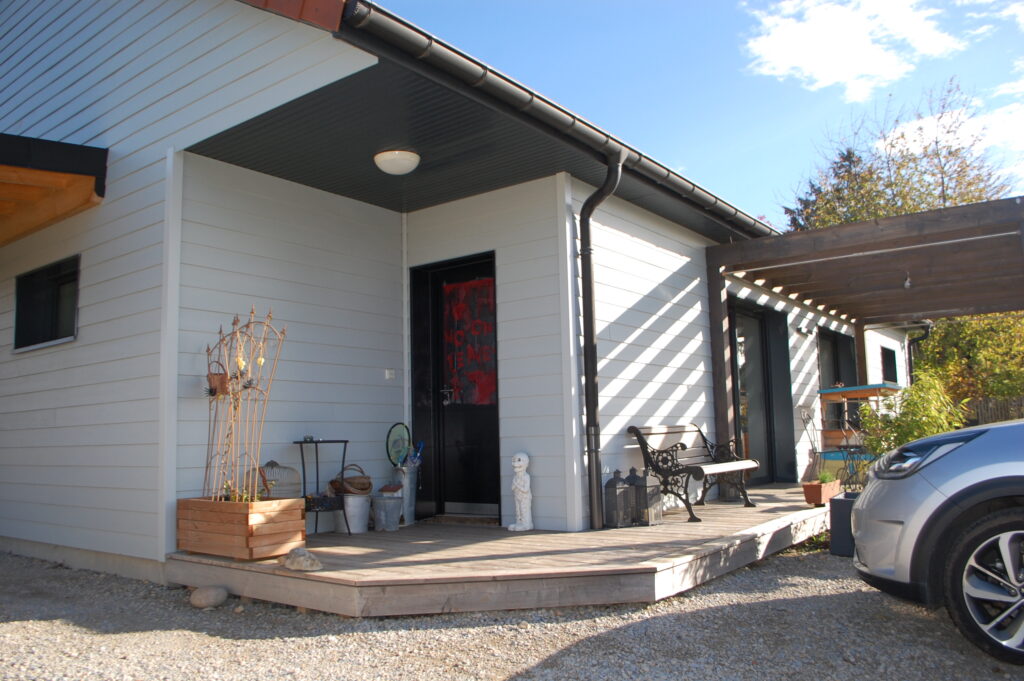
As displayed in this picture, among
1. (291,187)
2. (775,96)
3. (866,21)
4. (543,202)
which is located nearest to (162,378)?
(291,187)

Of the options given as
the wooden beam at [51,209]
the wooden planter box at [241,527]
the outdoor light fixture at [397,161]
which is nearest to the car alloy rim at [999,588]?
the wooden planter box at [241,527]

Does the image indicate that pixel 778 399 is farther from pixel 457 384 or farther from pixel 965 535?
pixel 965 535

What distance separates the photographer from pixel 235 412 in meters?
4.86

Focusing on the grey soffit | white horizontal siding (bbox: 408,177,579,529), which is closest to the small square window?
the grey soffit

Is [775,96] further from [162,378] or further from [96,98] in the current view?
[162,378]

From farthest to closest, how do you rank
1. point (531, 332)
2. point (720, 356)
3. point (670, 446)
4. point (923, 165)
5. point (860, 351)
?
point (923, 165)
point (860, 351)
point (720, 356)
point (670, 446)
point (531, 332)

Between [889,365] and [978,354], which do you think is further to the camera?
[978,354]

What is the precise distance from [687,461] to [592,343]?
217 centimetres

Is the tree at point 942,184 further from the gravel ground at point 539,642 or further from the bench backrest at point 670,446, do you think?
the gravel ground at point 539,642

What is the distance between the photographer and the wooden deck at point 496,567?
12.5 feet

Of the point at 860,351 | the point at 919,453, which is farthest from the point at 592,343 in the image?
the point at 860,351

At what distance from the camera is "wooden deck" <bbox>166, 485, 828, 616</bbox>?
12.5ft

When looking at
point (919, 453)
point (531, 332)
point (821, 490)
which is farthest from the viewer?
point (821, 490)

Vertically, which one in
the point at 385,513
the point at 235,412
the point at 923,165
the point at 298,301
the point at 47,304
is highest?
the point at 923,165
